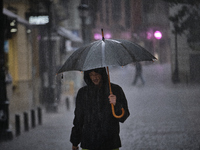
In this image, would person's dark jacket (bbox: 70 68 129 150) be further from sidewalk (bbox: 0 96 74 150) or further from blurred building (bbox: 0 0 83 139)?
blurred building (bbox: 0 0 83 139)

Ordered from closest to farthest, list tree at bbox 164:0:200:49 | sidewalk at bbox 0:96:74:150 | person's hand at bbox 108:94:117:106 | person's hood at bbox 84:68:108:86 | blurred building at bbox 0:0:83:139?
person's hand at bbox 108:94:117:106 → person's hood at bbox 84:68:108:86 → sidewalk at bbox 0:96:74:150 → tree at bbox 164:0:200:49 → blurred building at bbox 0:0:83:139

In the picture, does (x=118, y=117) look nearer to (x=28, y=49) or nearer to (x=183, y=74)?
(x=183, y=74)

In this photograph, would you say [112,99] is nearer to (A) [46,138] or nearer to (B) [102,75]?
(B) [102,75]

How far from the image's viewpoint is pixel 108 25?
6197 cm

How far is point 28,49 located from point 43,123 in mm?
6230

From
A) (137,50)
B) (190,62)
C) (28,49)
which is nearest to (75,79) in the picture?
(28,49)

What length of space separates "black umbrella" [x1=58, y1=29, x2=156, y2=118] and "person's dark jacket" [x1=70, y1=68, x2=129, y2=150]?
0.15 meters

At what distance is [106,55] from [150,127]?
18.0 feet

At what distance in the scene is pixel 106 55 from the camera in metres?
3.77

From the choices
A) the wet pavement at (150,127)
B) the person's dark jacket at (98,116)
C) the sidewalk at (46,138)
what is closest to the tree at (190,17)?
the wet pavement at (150,127)

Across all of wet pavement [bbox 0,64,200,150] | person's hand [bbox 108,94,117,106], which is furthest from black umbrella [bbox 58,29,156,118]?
wet pavement [bbox 0,64,200,150]

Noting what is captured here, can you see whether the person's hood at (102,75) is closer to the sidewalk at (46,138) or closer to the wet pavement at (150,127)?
the wet pavement at (150,127)

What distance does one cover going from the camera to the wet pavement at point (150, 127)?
24.3 ft

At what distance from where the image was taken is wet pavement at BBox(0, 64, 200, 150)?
7.42 meters
